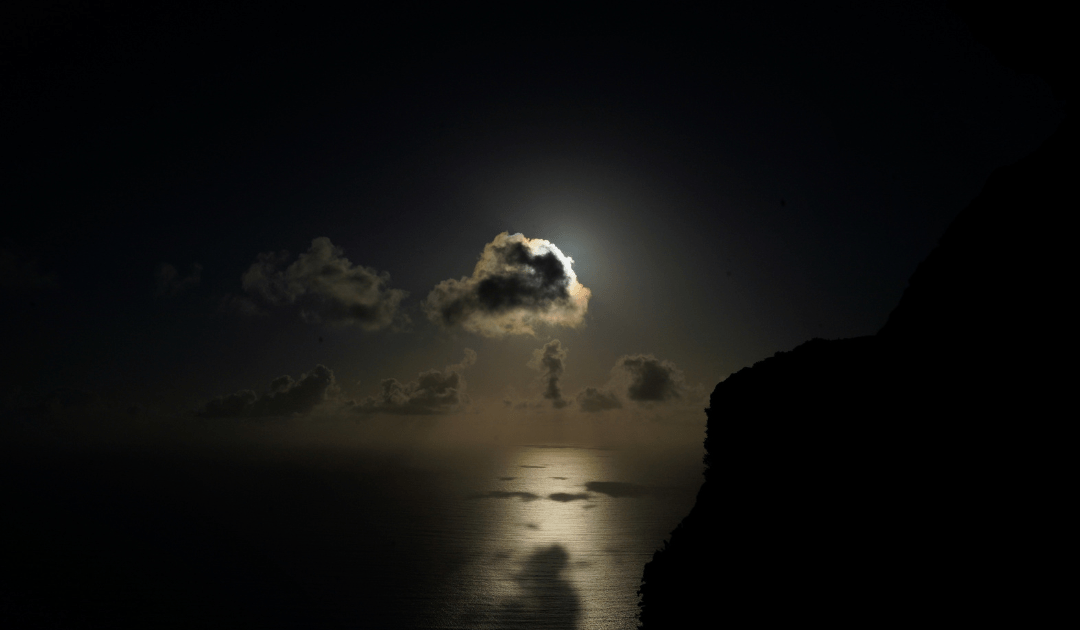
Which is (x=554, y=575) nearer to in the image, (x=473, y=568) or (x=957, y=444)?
(x=473, y=568)

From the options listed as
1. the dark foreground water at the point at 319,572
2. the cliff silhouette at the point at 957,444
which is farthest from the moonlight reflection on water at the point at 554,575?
the cliff silhouette at the point at 957,444

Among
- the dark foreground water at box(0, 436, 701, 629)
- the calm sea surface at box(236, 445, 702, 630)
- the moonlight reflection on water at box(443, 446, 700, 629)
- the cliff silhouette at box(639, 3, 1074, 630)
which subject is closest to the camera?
the cliff silhouette at box(639, 3, 1074, 630)

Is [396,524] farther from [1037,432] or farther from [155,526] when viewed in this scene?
[1037,432]

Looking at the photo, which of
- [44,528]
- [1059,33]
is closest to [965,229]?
[1059,33]

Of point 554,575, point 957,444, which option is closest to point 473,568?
point 554,575

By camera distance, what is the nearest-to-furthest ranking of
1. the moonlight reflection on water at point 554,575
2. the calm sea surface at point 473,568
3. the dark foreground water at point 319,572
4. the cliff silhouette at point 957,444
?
the cliff silhouette at point 957,444 → the dark foreground water at point 319,572 → the moonlight reflection on water at point 554,575 → the calm sea surface at point 473,568

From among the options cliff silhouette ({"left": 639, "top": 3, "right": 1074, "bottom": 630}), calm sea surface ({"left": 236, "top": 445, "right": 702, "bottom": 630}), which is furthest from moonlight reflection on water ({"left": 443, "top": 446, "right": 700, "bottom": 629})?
cliff silhouette ({"left": 639, "top": 3, "right": 1074, "bottom": 630})

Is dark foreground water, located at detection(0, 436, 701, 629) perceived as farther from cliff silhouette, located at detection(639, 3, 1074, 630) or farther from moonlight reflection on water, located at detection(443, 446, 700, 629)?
cliff silhouette, located at detection(639, 3, 1074, 630)

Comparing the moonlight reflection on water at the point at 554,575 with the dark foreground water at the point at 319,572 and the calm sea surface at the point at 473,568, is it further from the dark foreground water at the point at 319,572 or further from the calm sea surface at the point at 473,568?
the dark foreground water at the point at 319,572
